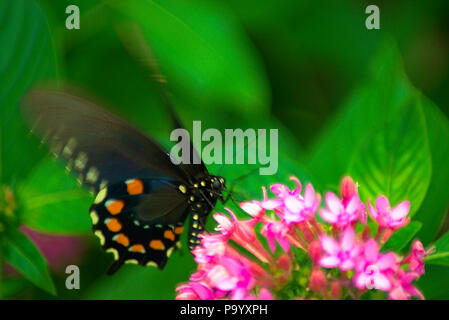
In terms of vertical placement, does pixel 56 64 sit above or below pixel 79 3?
below

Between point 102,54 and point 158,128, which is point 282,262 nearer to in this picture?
point 158,128

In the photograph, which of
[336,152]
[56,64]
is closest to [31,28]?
[56,64]

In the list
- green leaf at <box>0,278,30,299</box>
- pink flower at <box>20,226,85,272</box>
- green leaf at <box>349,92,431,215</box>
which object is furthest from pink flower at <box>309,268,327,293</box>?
pink flower at <box>20,226,85,272</box>

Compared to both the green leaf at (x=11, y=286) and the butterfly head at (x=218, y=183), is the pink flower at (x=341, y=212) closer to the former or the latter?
the butterfly head at (x=218, y=183)

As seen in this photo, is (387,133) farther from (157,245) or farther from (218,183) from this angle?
(157,245)

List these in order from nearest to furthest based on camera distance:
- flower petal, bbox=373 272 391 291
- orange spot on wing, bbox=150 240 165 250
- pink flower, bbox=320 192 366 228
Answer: flower petal, bbox=373 272 391 291
pink flower, bbox=320 192 366 228
orange spot on wing, bbox=150 240 165 250

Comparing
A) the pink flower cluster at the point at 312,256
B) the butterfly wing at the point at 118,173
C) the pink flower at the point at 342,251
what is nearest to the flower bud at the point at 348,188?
the pink flower cluster at the point at 312,256

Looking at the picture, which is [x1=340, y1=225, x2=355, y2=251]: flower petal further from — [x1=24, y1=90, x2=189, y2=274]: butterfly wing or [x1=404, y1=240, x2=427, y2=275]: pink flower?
[x1=24, y1=90, x2=189, y2=274]: butterfly wing
